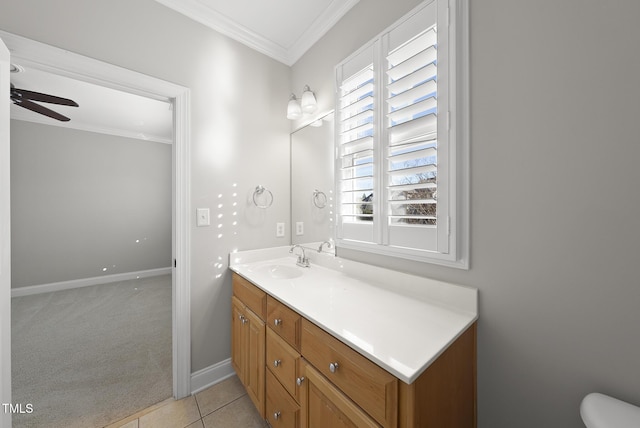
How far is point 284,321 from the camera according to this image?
1.11 metres

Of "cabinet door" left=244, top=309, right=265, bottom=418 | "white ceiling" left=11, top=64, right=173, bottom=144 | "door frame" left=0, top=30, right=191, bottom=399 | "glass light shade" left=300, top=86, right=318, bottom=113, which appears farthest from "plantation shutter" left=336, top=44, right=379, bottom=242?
"white ceiling" left=11, top=64, right=173, bottom=144

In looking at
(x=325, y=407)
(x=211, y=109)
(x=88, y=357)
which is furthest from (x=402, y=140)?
(x=88, y=357)

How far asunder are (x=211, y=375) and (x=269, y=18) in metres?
2.59

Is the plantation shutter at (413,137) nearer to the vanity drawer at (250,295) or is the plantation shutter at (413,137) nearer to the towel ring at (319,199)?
the towel ring at (319,199)

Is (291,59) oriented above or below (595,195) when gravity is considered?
above

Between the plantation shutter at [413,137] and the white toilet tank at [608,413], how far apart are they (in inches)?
22.9

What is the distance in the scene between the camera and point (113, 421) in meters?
1.37

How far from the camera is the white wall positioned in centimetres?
127

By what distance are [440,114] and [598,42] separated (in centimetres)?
47

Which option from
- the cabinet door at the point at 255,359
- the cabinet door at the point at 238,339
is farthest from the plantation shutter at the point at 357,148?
the cabinet door at the point at 238,339

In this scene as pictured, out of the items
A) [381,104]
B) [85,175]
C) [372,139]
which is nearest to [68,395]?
[372,139]

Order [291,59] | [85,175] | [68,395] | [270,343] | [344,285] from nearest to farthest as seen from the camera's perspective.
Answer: [270,343] < [344,285] < [68,395] < [291,59] < [85,175]

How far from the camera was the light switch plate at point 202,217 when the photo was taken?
1.61m

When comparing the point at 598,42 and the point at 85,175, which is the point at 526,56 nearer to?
the point at 598,42
